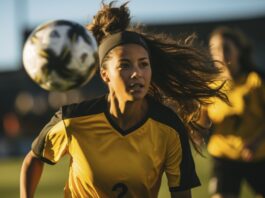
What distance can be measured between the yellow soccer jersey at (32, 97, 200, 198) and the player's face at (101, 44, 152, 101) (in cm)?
26

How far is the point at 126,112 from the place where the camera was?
16.4 feet

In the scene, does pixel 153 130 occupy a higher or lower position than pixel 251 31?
higher

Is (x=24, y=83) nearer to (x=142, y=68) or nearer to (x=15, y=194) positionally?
(x=15, y=194)

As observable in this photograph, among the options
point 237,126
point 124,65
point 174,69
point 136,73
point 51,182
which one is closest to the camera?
point 136,73

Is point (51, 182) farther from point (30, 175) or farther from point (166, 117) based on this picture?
point (166, 117)

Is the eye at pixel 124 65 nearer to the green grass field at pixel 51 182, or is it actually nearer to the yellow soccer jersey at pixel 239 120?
the yellow soccer jersey at pixel 239 120

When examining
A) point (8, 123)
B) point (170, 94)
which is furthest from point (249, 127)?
point (8, 123)

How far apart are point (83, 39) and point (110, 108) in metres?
0.54

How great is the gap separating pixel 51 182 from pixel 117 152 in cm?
916

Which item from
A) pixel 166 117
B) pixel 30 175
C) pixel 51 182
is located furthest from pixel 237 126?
pixel 51 182

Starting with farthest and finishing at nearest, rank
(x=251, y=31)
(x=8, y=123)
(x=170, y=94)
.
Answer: (x=251, y=31) < (x=8, y=123) < (x=170, y=94)

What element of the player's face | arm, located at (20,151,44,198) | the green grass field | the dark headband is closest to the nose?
the player's face

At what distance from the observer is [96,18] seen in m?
5.29

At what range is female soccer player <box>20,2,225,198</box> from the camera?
188 inches
